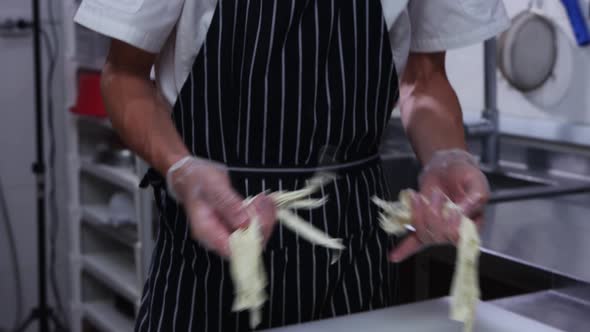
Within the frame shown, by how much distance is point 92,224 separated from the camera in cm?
299

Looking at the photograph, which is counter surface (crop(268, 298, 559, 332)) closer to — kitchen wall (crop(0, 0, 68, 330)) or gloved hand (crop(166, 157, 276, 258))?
gloved hand (crop(166, 157, 276, 258))

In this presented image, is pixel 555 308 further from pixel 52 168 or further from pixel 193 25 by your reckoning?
pixel 52 168

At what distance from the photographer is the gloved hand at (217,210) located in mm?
808

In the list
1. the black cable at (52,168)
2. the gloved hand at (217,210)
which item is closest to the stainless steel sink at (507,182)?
the gloved hand at (217,210)

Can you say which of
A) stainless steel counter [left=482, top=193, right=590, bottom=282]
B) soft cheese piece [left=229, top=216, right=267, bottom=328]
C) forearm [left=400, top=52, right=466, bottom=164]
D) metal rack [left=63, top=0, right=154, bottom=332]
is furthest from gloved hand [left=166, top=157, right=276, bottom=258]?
metal rack [left=63, top=0, right=154, bottom=332]

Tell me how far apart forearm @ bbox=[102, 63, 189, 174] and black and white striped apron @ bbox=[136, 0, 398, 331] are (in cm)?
5

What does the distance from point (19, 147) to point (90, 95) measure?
533 mm

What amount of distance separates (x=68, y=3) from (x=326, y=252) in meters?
2.15

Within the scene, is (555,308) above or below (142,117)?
below

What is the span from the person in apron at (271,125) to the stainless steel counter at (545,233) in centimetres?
27

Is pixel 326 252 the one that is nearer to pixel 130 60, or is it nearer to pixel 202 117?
pixel 202 117

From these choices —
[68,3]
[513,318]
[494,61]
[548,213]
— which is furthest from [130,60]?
[68,3]

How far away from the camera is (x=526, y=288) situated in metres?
1.28

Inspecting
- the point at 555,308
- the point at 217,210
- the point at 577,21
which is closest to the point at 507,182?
the point at 577,21
